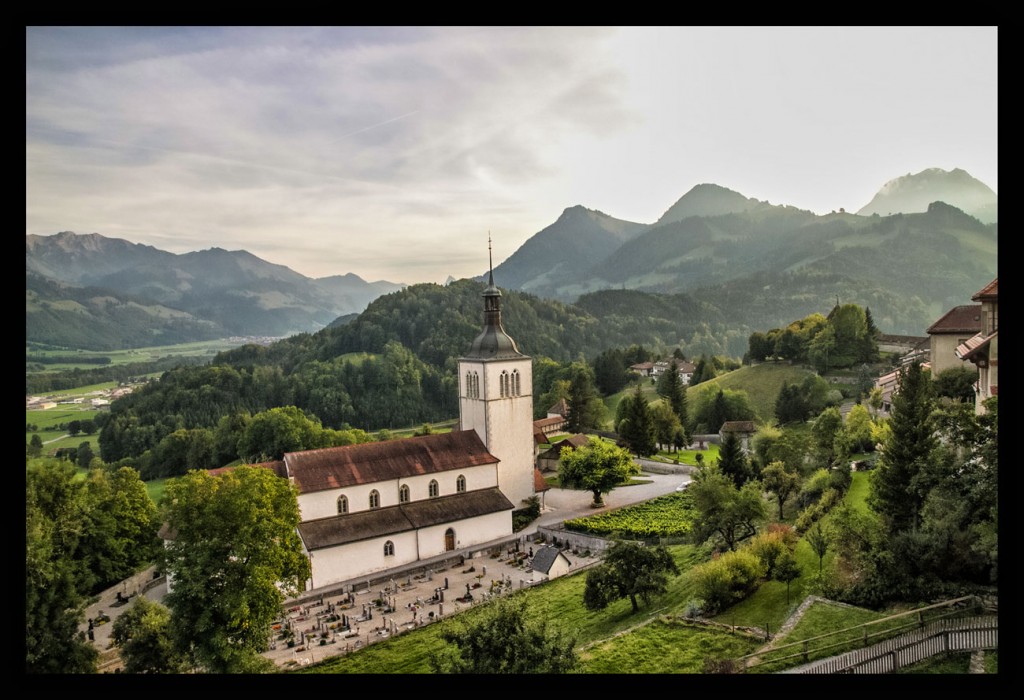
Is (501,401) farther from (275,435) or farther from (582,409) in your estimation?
(582,409)

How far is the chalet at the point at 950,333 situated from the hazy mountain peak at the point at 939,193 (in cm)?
12765

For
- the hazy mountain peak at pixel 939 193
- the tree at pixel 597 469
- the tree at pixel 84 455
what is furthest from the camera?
the hazy mountain peak at pixel 939 193

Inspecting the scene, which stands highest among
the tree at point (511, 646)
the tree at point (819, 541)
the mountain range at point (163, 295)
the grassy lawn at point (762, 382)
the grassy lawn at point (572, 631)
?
the mountain range at point (163, 295)

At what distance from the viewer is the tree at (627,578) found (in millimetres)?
19391

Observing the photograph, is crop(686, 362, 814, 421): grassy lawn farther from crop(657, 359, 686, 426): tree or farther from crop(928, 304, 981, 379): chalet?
crop(928, 304, 981, 379): chalet

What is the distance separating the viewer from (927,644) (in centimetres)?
1194

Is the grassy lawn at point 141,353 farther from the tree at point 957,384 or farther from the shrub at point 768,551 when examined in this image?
the tree at point 957,384

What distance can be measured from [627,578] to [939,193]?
17023 centimetres

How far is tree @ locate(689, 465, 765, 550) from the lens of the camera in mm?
21484

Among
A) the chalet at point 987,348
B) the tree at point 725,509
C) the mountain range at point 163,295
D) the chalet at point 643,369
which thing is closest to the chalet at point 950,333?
the chalet at point 987,348

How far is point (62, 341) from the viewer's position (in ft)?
234
